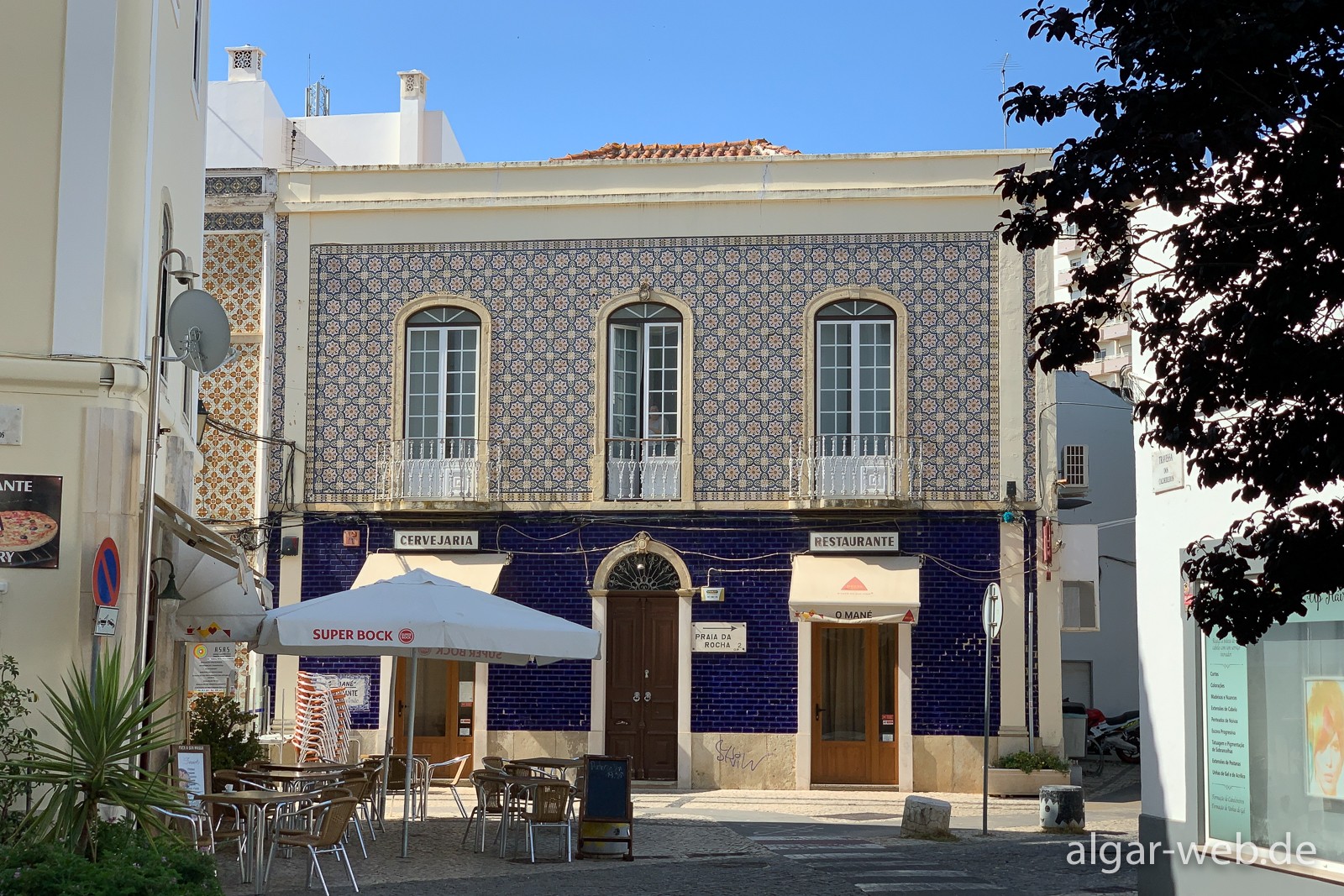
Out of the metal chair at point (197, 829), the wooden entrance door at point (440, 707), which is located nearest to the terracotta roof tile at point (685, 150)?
the wooden entrance door at point (440, 707)

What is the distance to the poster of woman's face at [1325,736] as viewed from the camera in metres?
9.17

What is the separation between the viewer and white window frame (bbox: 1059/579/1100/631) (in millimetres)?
20250

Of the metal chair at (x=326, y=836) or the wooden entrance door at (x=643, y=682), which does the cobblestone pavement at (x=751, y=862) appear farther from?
the wooden entrance door at (x=643, y=682)

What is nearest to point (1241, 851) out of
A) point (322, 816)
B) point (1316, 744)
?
point (1316, 744)

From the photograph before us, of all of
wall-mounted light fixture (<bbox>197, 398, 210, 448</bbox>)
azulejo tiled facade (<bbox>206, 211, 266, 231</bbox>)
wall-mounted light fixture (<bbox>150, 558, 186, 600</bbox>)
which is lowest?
wall-mounted light fixture (<bbox>150, 558, 186, 600</bbox>)

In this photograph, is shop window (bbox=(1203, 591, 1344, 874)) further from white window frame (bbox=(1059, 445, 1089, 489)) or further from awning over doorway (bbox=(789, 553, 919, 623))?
white window frame (bbox=(1059, 445, 1089, 489))

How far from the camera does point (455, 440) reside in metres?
20.8

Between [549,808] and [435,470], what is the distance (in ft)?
27.6

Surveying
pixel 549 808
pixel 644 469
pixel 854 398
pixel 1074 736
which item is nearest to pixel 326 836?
pixel 549 808

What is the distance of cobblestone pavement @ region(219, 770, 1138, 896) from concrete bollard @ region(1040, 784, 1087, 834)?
0.69 ft

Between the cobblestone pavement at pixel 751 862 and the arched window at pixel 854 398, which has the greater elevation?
the arched window at pixel 854 398

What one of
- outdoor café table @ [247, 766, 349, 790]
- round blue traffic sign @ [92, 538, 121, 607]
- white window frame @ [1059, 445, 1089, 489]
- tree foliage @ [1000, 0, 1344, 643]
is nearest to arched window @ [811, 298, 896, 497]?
white window frame @ [1059, 445, 1089, 489]

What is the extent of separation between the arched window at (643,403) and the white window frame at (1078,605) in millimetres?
5319

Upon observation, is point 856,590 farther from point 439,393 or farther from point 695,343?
point 439,393
